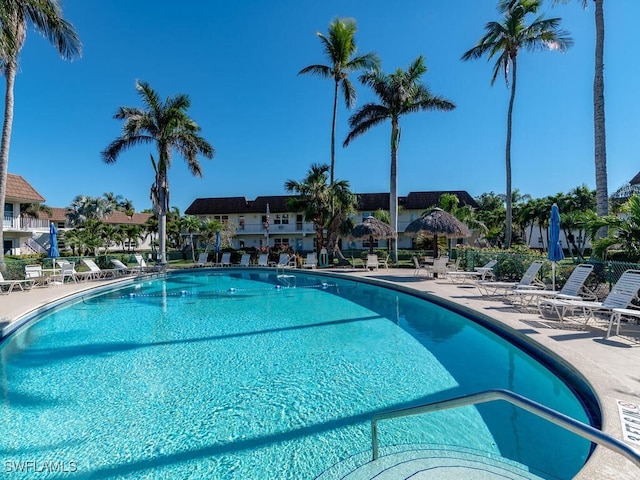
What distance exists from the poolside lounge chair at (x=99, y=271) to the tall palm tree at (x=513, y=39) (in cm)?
2321

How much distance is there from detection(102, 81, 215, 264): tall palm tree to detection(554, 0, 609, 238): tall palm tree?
849 inches

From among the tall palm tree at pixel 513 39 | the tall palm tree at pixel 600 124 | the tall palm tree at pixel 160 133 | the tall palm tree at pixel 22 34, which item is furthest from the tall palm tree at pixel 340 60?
the tall palm tree at pixel 22 34

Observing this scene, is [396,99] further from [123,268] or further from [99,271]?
[99,271]

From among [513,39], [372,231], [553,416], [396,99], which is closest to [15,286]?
[372,231]

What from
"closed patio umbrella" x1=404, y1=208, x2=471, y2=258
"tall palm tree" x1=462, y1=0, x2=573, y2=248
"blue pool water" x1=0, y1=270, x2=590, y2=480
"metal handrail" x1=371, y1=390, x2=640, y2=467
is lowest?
"blue pool water" x1=0, y1=270, x2=590, y2=480

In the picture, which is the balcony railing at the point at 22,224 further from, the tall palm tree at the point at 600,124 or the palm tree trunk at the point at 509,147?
the tall palm tree at the point at 600,124

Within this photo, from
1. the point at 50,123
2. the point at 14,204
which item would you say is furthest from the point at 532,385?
the point at 14,204

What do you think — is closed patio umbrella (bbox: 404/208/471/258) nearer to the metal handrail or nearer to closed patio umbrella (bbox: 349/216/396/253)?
closed patio umbrella (bbox: 349/216/396/253)

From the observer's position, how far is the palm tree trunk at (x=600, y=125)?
38.0ft

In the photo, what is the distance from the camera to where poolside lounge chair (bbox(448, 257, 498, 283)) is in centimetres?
1352

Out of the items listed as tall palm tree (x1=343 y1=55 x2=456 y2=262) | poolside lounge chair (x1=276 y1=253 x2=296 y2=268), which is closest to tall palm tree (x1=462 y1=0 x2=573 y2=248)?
tall palm tree (x1=343 y1=55 x2=456 y2=262)

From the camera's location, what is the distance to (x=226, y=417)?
4480 mm

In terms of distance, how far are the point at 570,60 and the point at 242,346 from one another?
2377cm

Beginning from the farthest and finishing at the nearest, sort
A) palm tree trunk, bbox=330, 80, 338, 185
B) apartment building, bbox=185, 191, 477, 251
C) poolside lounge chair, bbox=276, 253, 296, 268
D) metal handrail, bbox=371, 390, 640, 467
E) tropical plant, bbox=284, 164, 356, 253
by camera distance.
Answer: apartment building, bbox=185, 191, 477, 251
palm tree trunk, bbox=330, 80, 338, 185
tropical plant, bbox=284, 164, 356, 253
poolside lounge chair, bbox=276, 253, 296, 268
metal handrail, bbox=371, 390, 640, 467
